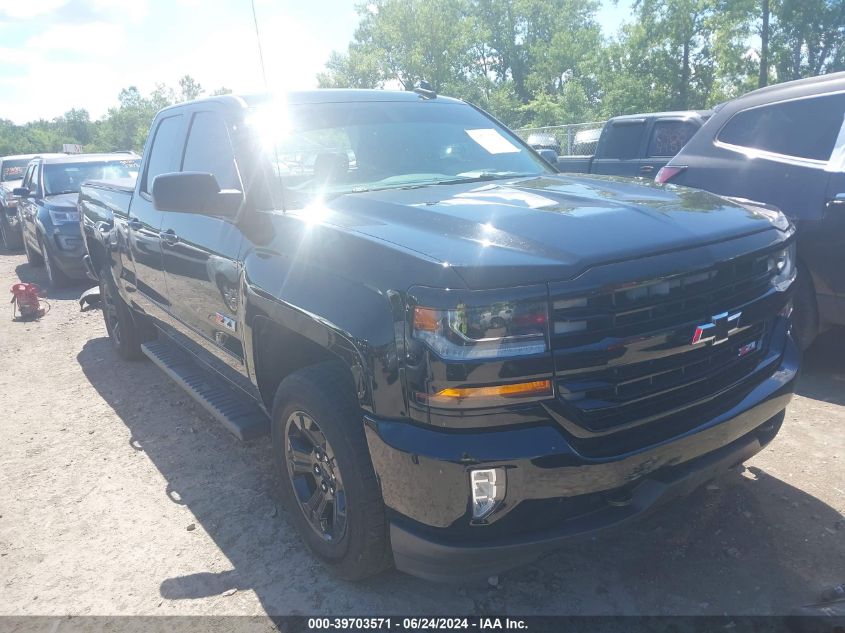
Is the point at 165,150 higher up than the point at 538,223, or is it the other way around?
the point at 165,150

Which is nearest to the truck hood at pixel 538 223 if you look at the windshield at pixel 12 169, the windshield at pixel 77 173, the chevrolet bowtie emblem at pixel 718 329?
the chevrolet bowtie emblem at pixel 718 329

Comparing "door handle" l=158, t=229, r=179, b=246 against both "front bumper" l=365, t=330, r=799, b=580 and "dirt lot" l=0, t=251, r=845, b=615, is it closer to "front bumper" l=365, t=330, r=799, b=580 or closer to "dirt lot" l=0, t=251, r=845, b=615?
"dirt lot" l=0, t=251, r=845, b=615

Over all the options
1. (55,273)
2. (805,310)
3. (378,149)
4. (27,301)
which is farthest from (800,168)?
(55,273)

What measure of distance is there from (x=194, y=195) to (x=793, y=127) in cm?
411

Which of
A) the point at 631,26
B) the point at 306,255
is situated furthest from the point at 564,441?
the point at 631,26

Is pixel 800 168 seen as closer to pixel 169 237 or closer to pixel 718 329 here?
pixel 718 329

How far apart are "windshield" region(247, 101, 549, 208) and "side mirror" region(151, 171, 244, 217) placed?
235 mm

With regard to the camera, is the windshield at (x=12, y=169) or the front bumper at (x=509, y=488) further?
the windshield at (x=12, y=169)

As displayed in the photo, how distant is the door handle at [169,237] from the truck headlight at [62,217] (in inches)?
252

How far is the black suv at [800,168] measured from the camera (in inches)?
167

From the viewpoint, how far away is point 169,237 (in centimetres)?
400

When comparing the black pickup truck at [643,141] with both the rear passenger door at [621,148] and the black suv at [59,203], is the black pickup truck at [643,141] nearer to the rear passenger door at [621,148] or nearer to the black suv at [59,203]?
the rear passenger door at [621,148]

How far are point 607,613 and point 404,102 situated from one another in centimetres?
290

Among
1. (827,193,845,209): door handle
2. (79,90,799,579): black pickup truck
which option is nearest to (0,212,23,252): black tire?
(79,90,799,579): black pickup truck
